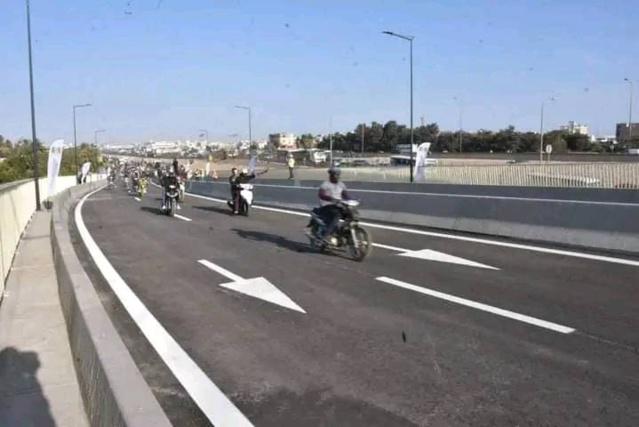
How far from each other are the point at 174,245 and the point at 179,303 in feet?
19.8

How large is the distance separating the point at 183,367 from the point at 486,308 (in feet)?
12.0

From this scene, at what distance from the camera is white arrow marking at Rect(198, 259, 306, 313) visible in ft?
27.1

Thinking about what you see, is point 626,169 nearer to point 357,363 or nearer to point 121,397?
point 357,363

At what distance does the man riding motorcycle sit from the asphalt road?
56cm

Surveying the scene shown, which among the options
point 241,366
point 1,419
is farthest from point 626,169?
point 1,419

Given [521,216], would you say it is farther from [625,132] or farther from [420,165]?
[625,132]

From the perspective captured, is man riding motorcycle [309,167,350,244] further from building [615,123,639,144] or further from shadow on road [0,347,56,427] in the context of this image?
building [615,123,639,144]

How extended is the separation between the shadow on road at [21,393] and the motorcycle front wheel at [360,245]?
6.19 m

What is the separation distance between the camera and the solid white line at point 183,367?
15.4 ft

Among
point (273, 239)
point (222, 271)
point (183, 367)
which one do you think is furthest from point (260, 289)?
point (273, 239)

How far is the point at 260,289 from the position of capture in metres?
9.16

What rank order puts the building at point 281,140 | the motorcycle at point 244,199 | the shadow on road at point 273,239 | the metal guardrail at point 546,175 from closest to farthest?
the shadow on road at point 273,239 < the motorcycle at point 244,199 < the metal guardrail at point 546,175 < the building at point 281,140

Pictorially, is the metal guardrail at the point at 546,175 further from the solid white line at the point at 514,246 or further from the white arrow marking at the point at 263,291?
the white arrow marking at the point at 263,291

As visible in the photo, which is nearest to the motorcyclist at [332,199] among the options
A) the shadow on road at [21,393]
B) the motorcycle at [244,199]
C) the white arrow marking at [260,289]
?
the white arrow marking at [260,289]
